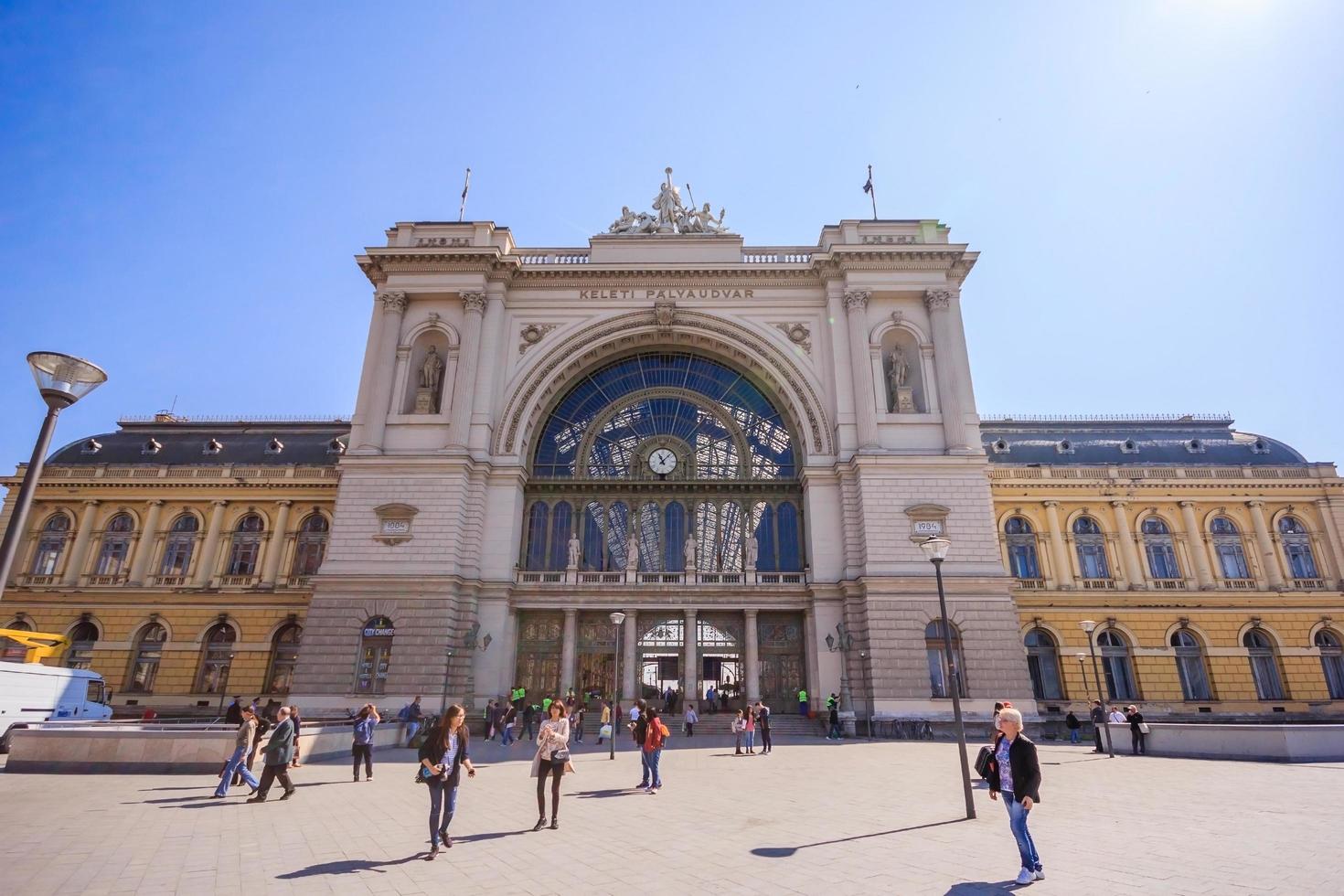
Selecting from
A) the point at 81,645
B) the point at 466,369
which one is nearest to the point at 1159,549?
the point at 466,369

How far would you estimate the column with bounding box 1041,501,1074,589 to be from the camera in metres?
38.4

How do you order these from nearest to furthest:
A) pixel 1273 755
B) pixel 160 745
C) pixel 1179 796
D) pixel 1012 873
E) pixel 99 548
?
pixel 1012 873, pixel 1179 796, pixel 160 745, pixel 1273 755, pixel 99 548

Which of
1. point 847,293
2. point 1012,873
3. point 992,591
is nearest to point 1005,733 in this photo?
point 1012,873

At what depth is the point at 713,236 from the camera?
4059 centimetres

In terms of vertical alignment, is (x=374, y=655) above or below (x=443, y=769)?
above

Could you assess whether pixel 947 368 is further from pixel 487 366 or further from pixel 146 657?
pixel 146 657

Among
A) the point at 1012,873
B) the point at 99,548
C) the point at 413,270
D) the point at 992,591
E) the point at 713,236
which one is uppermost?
the point at 713,236

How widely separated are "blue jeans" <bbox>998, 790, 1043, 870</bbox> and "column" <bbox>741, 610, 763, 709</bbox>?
26.1m

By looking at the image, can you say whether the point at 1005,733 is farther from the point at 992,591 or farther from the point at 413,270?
the point at 413,270

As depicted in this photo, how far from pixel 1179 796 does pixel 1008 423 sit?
36001 mm

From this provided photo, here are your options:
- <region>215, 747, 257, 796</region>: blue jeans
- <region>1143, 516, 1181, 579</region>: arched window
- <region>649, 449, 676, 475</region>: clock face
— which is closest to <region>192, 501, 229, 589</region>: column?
<region>649, 449, 676, 475</region>: clock face

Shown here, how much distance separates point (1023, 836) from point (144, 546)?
46.8m

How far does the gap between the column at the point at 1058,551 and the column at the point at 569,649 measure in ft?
87.3

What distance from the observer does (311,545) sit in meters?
40.2
